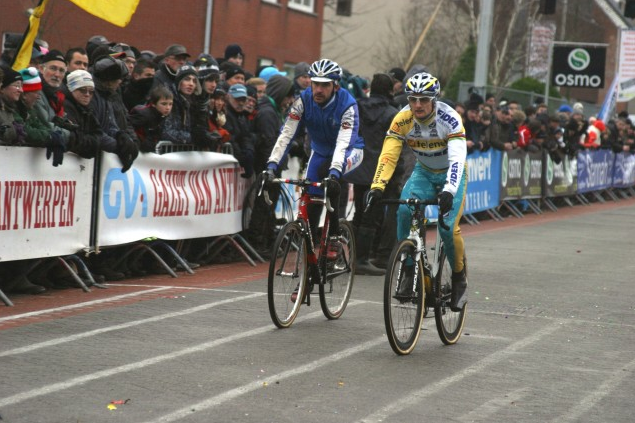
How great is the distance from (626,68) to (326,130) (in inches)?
1156

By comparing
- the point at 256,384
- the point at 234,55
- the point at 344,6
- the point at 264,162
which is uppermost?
the point at 344,6

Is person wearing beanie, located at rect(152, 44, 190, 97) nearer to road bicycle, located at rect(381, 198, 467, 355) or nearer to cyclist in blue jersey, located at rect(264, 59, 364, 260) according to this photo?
cyclist in blue jersey, located at rect(264, 59, 364, 260)

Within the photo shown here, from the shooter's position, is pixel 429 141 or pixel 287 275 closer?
pixel 429 141

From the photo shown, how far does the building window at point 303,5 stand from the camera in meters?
38.1

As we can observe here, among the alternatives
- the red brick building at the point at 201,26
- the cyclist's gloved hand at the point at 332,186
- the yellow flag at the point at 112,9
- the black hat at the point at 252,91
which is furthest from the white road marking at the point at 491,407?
the red brick building at the point at 201,26

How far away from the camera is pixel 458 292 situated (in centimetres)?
927

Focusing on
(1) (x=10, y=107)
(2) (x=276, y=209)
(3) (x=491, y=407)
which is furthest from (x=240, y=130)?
(3) (x=491, y=407)

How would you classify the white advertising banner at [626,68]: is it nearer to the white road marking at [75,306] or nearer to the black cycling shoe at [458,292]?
the white road marking at [75,306]

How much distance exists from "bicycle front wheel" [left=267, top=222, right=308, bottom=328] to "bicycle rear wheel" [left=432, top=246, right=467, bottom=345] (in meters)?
1.15

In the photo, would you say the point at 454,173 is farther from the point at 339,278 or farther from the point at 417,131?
the point at 339,278

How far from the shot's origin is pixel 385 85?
13.8m

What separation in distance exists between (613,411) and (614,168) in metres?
25.1

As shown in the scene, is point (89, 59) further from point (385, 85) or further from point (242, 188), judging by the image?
point (385, 85)

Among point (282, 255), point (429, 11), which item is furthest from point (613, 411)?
point (429, 11)
